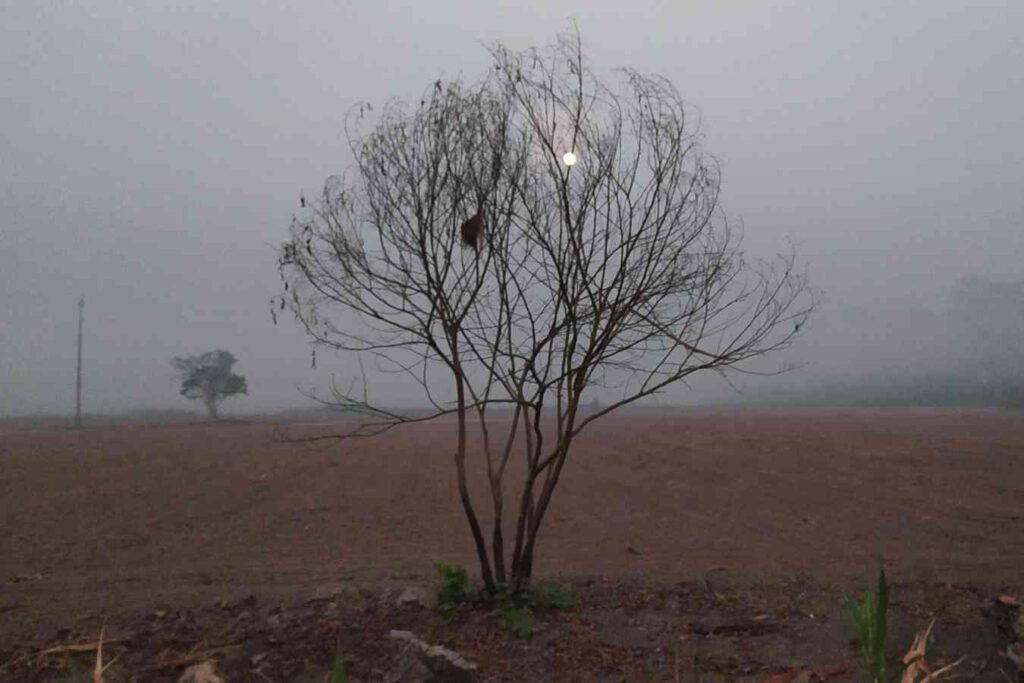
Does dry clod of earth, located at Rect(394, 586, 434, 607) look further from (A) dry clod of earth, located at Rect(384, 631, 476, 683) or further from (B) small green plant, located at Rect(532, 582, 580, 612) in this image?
(A) dry clod of earth, located at Rect(384, 631, 476, 683)

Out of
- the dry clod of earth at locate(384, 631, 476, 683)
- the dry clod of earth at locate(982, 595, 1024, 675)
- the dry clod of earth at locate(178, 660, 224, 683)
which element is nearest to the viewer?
the dry clod of earth at locate(982, 595, 1024, 675)

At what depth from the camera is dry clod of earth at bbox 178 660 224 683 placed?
29.6ft

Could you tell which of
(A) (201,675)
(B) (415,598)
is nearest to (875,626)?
(A) (201,675)

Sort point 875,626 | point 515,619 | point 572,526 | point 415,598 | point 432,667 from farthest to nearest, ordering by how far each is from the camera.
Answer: point 572,526
point 415,598
point 515,619
point 432,667
point 875,626

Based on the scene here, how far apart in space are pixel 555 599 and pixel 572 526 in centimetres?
727

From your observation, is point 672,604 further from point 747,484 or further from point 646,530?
point 747,484

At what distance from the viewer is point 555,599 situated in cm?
1156

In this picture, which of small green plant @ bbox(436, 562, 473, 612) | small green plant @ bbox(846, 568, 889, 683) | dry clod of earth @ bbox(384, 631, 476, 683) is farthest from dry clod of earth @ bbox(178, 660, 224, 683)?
small green plant @ bbox(846, 568, 889, 683)

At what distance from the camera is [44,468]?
92.9ft

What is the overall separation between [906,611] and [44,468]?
23903 mm

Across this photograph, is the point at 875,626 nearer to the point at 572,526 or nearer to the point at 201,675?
the point at 201,675

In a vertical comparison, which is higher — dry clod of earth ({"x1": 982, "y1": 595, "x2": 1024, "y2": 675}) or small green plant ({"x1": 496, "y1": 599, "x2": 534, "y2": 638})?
dry clod of earth ({"x1": 982, "y1": 595, "x2": 1024, "y2": 675})

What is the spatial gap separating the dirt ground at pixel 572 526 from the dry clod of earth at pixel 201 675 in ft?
4.12

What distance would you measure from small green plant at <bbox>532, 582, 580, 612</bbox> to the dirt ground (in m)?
0.35
